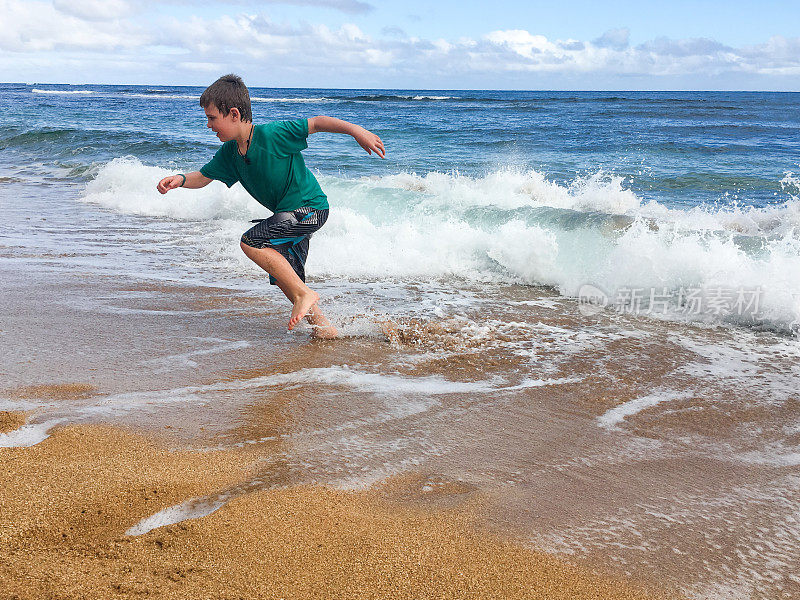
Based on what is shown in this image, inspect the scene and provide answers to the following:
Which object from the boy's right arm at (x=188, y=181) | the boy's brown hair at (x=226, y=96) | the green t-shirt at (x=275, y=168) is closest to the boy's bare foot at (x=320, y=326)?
the green t-shirt at (x=275, y=168)

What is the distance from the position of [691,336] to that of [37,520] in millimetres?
3875

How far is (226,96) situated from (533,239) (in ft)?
11.8

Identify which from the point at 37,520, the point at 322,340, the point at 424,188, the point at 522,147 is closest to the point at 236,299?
the point at 322,340

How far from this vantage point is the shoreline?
72.5 inches

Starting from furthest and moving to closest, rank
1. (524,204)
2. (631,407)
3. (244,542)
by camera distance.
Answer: (524,204)
(631,407)
(244,542)

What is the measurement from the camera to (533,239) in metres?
6.38

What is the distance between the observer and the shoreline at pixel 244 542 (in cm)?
184

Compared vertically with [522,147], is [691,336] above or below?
below

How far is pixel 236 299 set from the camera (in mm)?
5129

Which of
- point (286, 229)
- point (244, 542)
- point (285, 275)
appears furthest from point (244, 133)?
point (244, 542)

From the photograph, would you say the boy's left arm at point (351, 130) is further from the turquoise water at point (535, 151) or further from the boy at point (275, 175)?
the turquoise water at point (535, 151)

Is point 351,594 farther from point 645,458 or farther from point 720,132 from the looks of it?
point 720,132

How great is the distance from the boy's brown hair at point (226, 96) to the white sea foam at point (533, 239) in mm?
2585

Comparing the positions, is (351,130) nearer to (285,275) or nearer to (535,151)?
(285,275)
